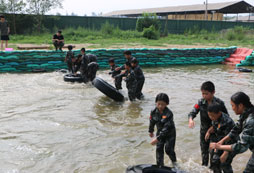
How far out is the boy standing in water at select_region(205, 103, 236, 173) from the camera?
10.8 ft

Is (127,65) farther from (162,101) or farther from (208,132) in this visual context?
(208,132)

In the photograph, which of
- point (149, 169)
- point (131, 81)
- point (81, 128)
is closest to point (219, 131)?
point (149, 169)

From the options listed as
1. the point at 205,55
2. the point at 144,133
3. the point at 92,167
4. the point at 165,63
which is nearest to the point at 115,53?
the point at 165,63

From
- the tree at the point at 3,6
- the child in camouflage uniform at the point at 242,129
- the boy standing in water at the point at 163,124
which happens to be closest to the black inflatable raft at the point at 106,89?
the boy standing in water at the point at 163,124

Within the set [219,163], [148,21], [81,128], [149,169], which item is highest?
[148,21]

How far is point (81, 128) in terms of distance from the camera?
19.1 feet

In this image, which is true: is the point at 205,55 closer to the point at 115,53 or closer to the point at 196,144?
the point at 115,53

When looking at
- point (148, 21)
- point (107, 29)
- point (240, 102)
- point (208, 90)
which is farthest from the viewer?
point (148, 21)

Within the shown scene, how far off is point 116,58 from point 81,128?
28.8 feet

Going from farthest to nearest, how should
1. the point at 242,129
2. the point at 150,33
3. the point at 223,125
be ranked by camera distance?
1. the point at 150,33
2. the point at 223,125
3. the point at 242,129

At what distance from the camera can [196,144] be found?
5.17 m

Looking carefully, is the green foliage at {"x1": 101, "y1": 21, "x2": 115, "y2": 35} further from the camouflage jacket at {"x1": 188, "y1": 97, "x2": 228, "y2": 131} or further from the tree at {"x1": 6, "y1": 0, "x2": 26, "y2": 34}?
the camouflage jacket at {"x1": 188, "y1": 97, "x2": 228, "y2": 131}

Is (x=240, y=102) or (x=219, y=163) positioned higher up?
(x=240, y=102)

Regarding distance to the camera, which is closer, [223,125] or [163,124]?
[223,125]
